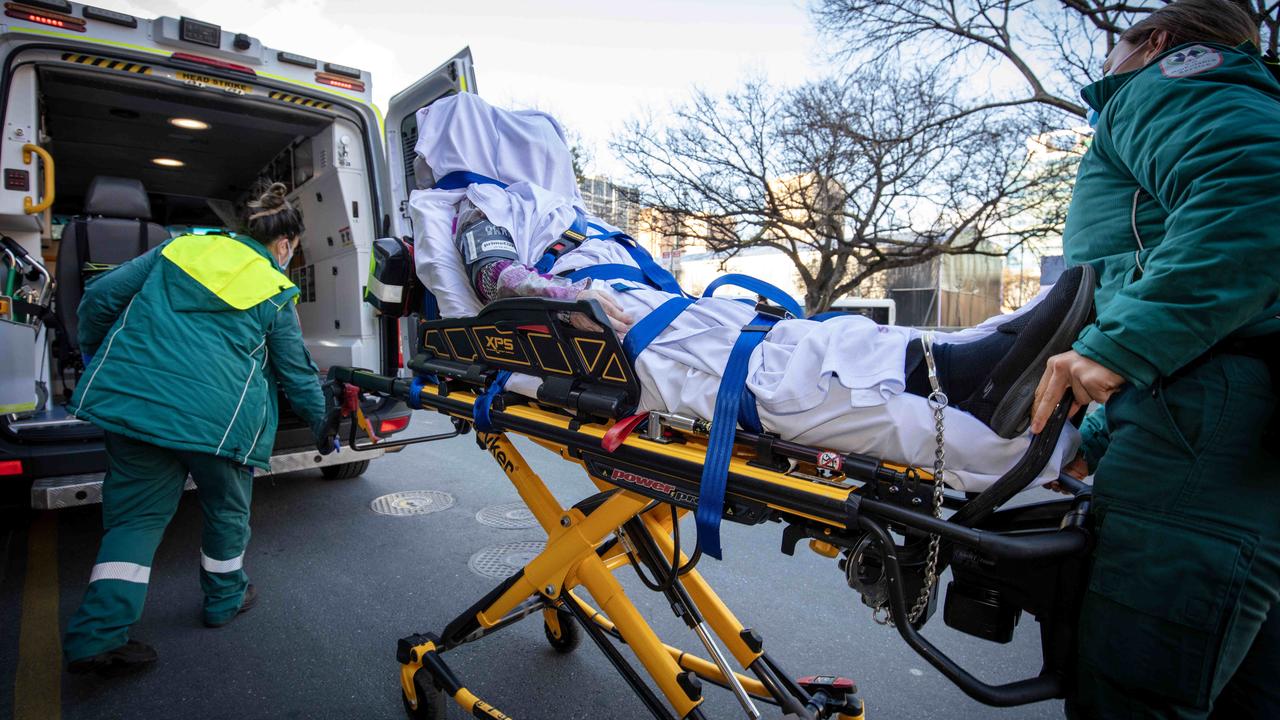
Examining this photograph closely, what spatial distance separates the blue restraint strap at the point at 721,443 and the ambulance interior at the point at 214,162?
324 cm

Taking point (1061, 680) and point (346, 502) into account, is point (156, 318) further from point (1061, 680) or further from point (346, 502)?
point (1061, 680)

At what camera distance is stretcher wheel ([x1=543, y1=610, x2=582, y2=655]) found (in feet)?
9.32

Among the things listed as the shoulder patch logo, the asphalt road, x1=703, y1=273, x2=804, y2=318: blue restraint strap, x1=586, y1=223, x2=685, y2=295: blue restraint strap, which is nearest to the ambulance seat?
the asphalt road

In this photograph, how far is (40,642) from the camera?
9.47 feet

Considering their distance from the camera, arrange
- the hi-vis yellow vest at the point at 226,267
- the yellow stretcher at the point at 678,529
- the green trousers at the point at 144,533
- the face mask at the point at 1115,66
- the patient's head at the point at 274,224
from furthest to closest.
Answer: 1. the patient's head at the point at 274,224
2. the hi-vis yellow vest at the point at 226,267
3. the green trousers at the point at 144,533
4. the face mask at the point at 1115,66
5. the yellow stretcher at the point at 678,529

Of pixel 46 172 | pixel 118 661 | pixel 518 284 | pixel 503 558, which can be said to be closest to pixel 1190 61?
pixel 518 284

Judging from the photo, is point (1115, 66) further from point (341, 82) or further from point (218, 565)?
point (341, 82)

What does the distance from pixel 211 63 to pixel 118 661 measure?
329 centimetres

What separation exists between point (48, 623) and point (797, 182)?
14355 mm

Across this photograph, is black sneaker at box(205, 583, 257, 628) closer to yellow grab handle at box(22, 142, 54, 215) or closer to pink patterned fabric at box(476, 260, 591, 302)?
pink patterned fabric at box(476, 260, 591, 302)

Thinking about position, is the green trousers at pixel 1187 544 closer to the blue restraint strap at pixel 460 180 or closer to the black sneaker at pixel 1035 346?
the black sneaker at pixel 1035 346

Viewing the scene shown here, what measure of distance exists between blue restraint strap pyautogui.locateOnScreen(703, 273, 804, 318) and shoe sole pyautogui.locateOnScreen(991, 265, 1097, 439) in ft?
2.29

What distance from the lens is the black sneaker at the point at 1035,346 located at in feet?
4.18

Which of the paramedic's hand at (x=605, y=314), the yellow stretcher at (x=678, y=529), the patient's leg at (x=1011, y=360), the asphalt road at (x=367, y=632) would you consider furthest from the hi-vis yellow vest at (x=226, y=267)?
the patient's leg at (x=1011, y=360)
